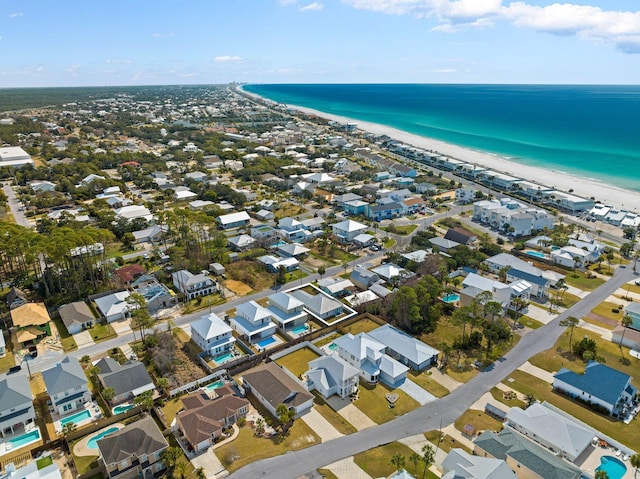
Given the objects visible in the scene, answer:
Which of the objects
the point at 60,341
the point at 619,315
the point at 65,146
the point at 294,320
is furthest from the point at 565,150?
the point at 65,146

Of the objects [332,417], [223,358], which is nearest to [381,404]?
[332,417]

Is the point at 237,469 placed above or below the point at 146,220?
below

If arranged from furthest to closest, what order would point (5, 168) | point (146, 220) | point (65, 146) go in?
1. point (65, 146)
2. point (5, 168)
3. point (146, 220)

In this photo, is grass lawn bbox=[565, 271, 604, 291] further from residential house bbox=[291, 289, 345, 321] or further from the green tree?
residential house bbox=[291, 289, 345, 321]

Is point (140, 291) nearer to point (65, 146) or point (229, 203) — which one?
point (229, 203)

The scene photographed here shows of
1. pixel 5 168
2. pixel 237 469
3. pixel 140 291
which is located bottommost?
pixel 237 469

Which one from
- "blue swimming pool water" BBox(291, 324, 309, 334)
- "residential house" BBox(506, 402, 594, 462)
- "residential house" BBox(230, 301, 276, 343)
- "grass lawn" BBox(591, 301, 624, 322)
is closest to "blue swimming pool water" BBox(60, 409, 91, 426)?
"residential house" BBox(230, 301, 276, 343)

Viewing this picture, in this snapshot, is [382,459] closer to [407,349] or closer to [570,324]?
[407,349]
